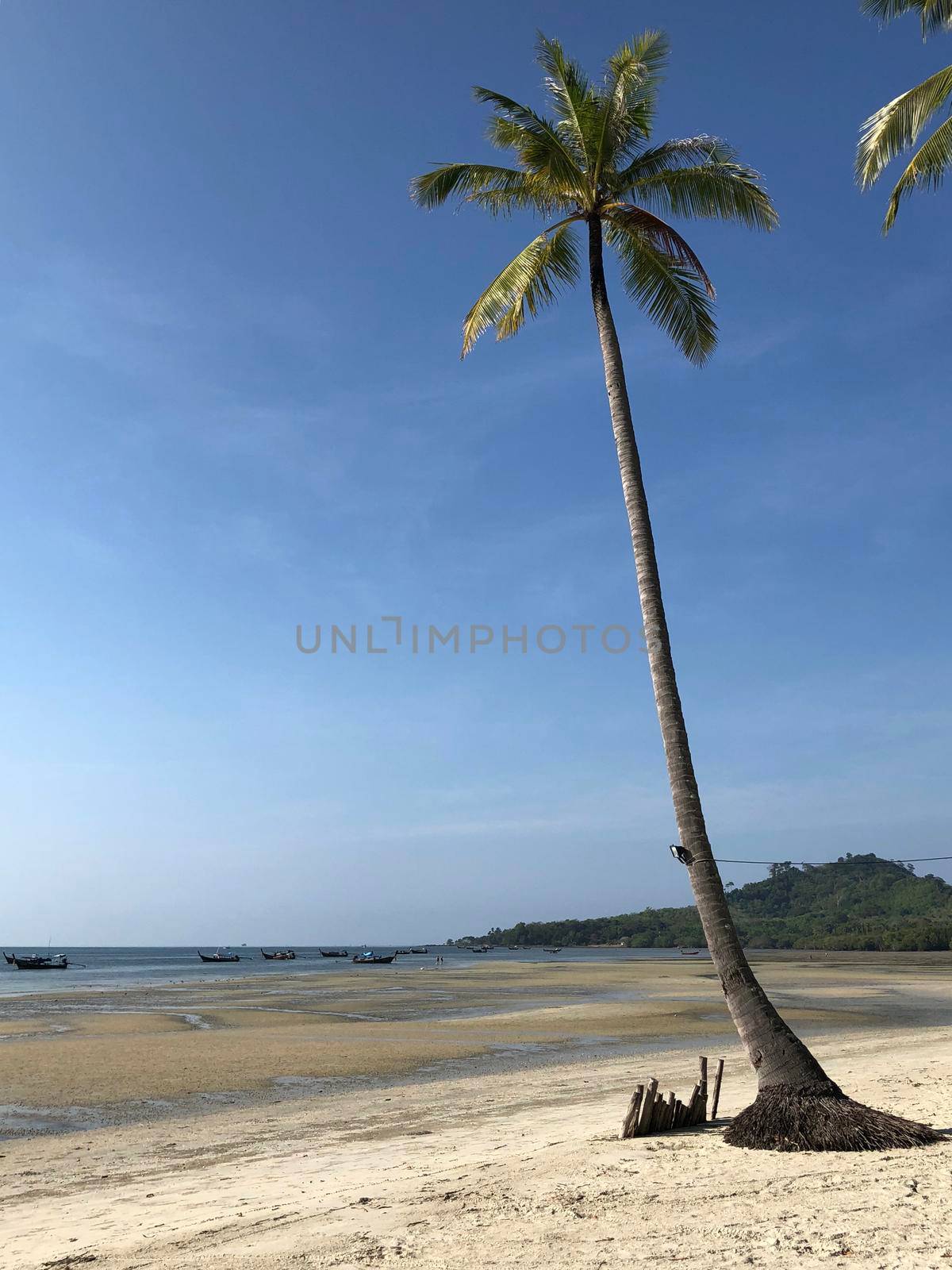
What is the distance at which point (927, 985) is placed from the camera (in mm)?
48531

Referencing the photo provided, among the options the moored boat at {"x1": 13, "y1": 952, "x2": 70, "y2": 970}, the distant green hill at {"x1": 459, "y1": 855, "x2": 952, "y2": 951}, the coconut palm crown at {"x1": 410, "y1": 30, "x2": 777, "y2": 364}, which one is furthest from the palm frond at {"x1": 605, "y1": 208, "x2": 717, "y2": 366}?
the distant green hill at {"x1": 459, "y1": 855, "x2": 952, "y2": 951}

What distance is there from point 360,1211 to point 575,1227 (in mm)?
2018

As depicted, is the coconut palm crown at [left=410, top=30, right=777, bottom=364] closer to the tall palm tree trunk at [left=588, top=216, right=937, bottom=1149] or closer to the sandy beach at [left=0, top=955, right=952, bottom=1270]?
the tall palm tree trunk at [left=588, top=216, right=937, bottom=1149]

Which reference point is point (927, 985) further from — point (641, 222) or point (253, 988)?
point (641, 222)

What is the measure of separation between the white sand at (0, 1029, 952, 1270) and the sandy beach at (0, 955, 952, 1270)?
3 cm

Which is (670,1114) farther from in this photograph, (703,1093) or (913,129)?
(913,129)

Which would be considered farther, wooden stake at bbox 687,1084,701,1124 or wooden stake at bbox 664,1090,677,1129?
wooden stake at bbox 687,1084,701,1124

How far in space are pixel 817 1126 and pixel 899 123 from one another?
484 inches

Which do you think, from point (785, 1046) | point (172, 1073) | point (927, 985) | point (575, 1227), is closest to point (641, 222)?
point (785, 1046)

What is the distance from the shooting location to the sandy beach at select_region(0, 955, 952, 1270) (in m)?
6.46

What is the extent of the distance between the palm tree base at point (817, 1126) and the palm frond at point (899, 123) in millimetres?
11594

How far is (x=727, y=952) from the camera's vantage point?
954 cm

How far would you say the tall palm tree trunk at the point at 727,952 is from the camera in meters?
8.55


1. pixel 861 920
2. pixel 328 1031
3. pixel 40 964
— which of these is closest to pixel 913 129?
pixel 328 1031
